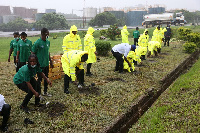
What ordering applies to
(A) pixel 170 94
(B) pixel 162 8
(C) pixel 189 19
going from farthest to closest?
(B) pixel 162 8, (C) pixel 189 19, (A) pixel 170 94

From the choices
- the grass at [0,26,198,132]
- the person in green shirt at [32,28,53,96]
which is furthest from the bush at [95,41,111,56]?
the person in green shirt at [32,28,53,96]

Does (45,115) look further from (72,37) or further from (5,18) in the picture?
(5,18)

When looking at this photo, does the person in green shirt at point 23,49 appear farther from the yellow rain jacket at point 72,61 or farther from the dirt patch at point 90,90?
the dirt patch at point 90,90

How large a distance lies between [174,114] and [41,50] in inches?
155

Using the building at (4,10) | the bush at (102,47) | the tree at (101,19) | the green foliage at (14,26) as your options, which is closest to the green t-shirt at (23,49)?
the bush at (102,47)

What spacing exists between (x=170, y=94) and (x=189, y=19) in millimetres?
60677

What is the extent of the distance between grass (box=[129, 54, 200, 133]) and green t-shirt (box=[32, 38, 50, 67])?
3.04 metres

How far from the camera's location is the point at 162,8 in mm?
81750

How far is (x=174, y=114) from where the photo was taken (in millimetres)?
5125

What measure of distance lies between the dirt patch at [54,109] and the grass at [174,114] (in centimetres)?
182

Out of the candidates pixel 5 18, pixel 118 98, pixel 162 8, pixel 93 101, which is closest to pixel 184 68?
pixel 118 98

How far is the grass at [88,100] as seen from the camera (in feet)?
15.1

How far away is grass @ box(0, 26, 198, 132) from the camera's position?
460cm

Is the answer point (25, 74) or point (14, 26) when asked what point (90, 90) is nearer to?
point (25, 74)
